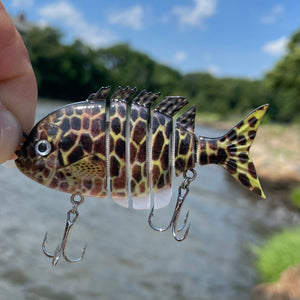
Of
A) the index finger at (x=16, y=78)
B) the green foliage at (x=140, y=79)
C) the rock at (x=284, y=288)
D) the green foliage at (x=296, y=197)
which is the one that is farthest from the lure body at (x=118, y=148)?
the green foliage at (x=140, y=79)

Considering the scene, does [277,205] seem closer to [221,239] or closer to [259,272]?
[221,239]

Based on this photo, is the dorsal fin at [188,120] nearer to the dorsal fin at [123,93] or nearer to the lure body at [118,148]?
the lure body at [118,148]

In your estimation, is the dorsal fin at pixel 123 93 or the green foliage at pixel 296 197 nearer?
the dorsal fin at pixel 123 93

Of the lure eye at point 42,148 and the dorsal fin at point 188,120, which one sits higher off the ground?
the dorsal fin at point 188,120

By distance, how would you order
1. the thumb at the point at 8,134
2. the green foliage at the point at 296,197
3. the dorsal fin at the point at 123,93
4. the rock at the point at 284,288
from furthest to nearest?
the green foliage at the point at 296,197
the rock at the point at 284,288
the dorsal fin at the point at 123,93
the thumb at the point at 8,134

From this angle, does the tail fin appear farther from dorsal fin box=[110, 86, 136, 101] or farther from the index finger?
the index finger

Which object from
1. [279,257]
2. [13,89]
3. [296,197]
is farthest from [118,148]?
[296,197]
